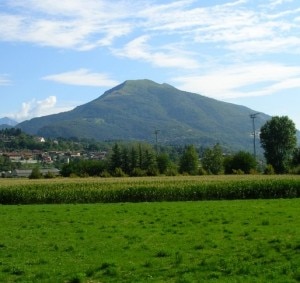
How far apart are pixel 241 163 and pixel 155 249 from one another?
9315cm

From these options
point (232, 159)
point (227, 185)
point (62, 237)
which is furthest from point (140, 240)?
point (232, 159)

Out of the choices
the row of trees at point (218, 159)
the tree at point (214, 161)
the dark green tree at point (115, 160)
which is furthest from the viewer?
the dark green tree at point (115, 160)

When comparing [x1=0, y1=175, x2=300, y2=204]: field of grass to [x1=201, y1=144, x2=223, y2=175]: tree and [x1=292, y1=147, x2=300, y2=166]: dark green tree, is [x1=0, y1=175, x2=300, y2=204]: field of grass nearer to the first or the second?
Result: [x1=292, y1=147, x2=300, y2=166]: dark green tree

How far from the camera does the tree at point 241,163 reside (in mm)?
106438

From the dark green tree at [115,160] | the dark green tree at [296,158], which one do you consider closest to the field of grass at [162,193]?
the dark green tree at [296,158]

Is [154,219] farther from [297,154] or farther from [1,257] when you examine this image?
[297,154]

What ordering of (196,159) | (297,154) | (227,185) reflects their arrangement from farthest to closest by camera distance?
(196,159) < (297,154) < (227,185)

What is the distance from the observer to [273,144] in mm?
111812

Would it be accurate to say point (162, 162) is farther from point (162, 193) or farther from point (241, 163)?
point (162, 193)

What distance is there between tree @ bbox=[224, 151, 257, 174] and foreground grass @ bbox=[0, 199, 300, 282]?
3116 inches

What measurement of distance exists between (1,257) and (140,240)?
560 centimetres

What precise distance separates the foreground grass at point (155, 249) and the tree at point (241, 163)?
79146 millimetres

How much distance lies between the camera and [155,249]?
1756 centimetres

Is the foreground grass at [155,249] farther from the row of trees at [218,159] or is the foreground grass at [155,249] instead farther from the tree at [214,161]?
the tree at [214,161]
